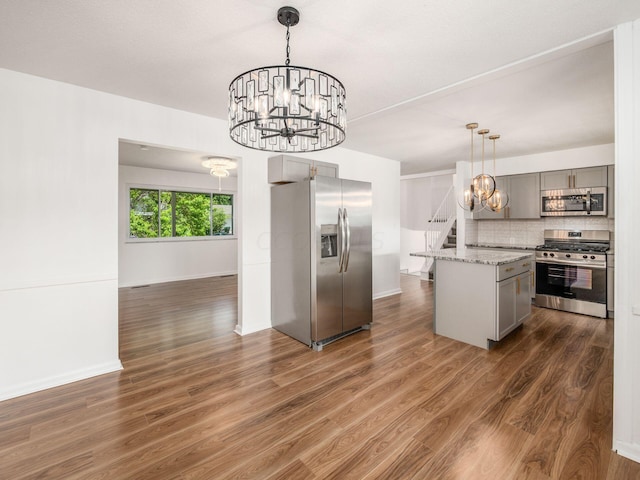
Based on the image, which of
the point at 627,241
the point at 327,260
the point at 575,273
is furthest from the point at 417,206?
the point at 627,241

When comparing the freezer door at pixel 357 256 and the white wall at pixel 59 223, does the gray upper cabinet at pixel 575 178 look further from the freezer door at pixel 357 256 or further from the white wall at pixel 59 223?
the white wall at pixel 59 223

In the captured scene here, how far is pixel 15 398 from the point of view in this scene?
2.41m

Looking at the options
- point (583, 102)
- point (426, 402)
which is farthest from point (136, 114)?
point (583, 102)

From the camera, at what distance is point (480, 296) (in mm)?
3344

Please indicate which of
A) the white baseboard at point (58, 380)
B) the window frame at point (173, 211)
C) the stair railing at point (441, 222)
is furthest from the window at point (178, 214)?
the stair railing at point (441, 222)

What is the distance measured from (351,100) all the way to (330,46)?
0.96 metres

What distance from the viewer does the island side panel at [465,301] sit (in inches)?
129

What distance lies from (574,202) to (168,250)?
788 centimetres

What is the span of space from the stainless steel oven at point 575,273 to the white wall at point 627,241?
10.8 feet

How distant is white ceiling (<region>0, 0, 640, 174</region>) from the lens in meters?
1.73

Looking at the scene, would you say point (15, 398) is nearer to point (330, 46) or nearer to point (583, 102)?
point (330, 46)

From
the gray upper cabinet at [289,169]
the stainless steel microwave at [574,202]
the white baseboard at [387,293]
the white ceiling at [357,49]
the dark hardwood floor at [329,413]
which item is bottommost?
the dark hardwood floor at [329,413]

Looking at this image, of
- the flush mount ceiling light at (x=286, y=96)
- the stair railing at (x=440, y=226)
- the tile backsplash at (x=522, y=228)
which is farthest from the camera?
the stair railing at (x=440, y=226)

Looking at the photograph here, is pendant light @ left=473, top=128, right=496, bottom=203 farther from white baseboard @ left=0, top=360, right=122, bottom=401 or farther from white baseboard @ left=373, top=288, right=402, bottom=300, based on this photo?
white baseboard @ left=0, top=360, right=122, bottom=401
